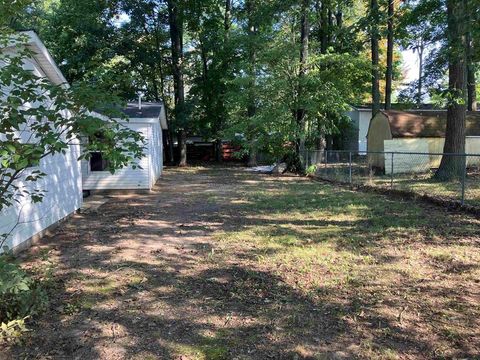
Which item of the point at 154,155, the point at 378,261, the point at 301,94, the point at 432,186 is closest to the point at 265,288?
the point at 378,261

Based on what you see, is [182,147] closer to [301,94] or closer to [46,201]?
[301,94]

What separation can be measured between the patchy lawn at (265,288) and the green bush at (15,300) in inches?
6.3

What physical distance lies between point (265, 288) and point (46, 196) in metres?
4.97

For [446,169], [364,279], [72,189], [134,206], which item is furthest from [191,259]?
[446,169]

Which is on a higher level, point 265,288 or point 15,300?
point 15,300

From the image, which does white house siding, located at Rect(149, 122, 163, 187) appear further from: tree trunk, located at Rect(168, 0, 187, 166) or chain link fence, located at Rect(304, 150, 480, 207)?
tree trunk, located at Rect(168, 0, 187, 166)

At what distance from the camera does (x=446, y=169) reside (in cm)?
1389

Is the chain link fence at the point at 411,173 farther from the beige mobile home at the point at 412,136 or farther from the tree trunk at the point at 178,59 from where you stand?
the tree trunk at the point at 178,59

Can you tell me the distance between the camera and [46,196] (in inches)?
300

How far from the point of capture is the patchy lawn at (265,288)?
328 centimetres

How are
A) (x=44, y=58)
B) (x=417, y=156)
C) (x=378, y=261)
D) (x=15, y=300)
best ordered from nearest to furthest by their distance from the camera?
(x=15, y=300)
(x=378, y=261)
(x=44, y=58)
(x=417, y=156)

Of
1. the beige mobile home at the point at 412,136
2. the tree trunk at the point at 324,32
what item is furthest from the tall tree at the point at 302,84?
the tree trunk at the point at 324,32

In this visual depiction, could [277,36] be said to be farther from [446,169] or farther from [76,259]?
[76,259]

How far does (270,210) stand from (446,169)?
7547 mm
